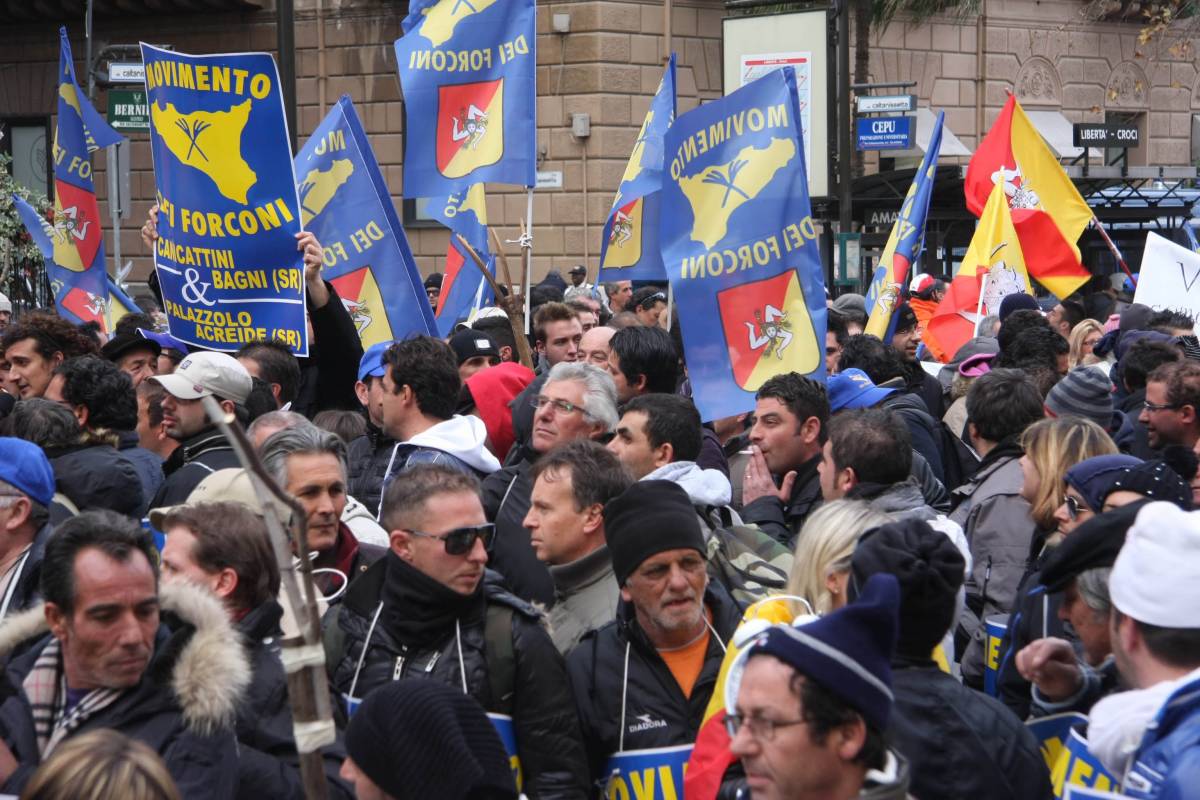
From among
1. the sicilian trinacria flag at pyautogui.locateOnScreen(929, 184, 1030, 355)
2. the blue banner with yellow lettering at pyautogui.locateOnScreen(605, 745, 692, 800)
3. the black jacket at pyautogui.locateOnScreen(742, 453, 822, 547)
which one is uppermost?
the sicilian trinacria flag at pyautogui.locateOnScreen(929, 184, 1030, 355)

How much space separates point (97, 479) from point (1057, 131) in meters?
23.3

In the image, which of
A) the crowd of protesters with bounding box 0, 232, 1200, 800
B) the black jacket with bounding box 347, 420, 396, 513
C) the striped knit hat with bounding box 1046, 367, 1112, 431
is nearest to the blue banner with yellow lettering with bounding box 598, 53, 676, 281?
the crowd of protesters with bounding box 0, 232, 1200, 800

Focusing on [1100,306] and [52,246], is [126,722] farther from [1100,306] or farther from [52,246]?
[1100,306]

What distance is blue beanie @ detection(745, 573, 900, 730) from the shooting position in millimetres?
2721

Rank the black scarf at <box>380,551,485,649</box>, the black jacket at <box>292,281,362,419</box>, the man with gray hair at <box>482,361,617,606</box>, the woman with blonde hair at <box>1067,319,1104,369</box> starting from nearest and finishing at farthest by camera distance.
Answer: the black scarf at <box>380,551,485,649</box> < the man with gray hair at <box>482,361,617,606</box> < the black jacket at <box>292,281,362,419</box> < the woman with blonde hair at <box>1067,319,1104,369</box>

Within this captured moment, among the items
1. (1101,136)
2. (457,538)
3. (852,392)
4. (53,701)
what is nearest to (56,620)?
(53,701)

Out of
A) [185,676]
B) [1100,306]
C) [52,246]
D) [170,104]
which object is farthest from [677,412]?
[1100,306]

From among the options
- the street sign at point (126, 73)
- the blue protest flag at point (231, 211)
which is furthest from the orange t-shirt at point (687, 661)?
the street sign at point (126, 73)

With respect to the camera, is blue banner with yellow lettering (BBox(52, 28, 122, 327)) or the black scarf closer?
the black scarf

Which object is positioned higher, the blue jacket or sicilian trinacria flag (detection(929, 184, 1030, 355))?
sicilian trinacria flag (detection(929, 184, 1030, 355))

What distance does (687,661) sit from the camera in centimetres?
406

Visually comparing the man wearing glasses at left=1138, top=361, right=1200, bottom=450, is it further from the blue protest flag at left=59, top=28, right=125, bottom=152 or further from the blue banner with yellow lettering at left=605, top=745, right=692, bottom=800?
the blue protest flag at left=59, top=28, right=125, bottom=152

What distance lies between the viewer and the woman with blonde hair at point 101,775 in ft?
8.65

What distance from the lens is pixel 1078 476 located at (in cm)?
462
